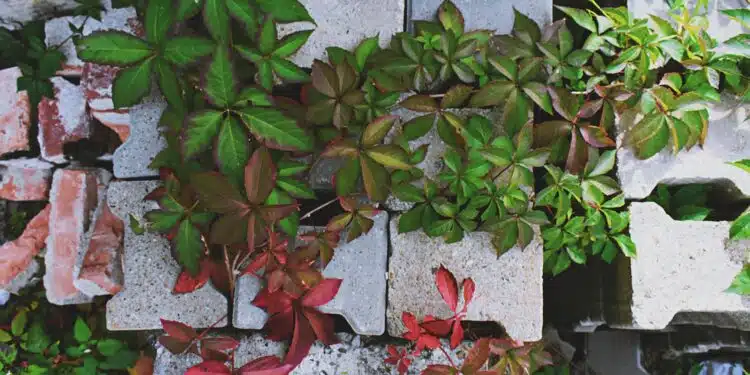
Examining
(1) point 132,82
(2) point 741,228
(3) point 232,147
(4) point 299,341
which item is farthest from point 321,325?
(2) point 741,228

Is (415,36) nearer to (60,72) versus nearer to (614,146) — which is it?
(614,146)

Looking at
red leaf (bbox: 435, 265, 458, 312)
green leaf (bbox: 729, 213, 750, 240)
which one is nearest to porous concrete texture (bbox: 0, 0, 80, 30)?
red leaf (bbox: 435, 265, 458, 312)

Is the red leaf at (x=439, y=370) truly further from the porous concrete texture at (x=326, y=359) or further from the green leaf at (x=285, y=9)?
the green leaf at (x=285, y=9)

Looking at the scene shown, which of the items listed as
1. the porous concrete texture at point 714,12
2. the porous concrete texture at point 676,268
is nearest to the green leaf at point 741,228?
the porous concrete texture at point 676,268

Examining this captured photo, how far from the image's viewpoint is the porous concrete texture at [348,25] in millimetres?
1906

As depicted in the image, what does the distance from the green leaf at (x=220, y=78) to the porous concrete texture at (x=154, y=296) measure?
1.55 ft

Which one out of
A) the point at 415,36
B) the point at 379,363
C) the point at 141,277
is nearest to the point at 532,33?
the point at 415,36

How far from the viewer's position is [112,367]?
2316 mm

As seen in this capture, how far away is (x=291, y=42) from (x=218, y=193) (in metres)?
0.43

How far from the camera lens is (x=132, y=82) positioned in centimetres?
165

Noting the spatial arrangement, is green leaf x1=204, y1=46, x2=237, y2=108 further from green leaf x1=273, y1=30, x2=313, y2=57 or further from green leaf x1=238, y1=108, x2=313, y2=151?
green leaf x1=273, y1=30, x2=313, y2=57

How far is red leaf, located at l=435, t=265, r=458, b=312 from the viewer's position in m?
1.79

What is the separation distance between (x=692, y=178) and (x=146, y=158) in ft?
4.99

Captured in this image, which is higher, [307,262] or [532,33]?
[532,33]
